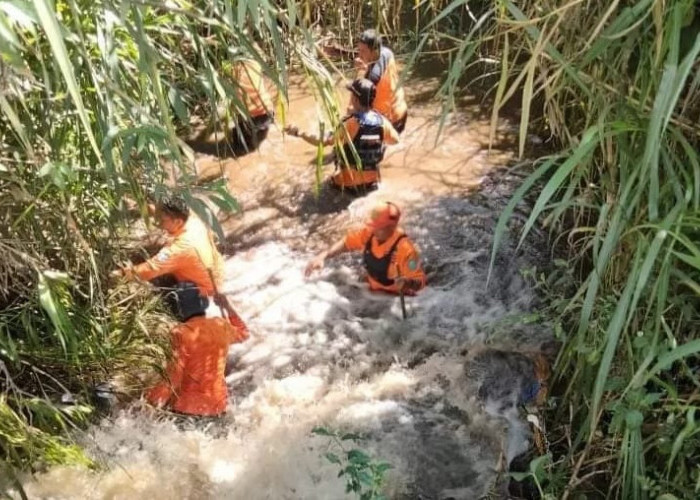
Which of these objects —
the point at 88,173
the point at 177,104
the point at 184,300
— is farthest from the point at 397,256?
the point at 177,104

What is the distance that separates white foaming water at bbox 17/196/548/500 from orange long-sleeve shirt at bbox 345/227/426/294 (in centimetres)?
10

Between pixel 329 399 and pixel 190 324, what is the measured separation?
806mm

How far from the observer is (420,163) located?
574 cm

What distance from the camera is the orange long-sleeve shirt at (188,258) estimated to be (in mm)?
3684

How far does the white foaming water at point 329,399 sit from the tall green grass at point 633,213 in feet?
3.64

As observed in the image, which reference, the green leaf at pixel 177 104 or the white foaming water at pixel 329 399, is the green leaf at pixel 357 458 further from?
the green leaf at pixel 177 104

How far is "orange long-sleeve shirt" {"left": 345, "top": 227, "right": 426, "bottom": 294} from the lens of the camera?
4.33 metres

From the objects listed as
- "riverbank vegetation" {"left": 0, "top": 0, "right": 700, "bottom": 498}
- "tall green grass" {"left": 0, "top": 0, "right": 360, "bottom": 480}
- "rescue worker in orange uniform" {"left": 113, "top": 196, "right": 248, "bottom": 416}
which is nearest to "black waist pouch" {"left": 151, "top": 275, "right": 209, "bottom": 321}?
"rescue worker in orange uniform" {"left": 113, "top": 196, "right": 248, "bottom": 416}

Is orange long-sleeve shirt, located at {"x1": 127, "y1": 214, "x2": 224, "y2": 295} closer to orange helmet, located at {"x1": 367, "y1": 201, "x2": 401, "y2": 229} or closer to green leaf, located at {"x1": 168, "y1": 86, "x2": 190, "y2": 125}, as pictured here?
orange helmet, located at {"x1": 367, "y1": 201, "x2": 401, "y2": 229}

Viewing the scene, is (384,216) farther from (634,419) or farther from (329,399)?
(634,419)

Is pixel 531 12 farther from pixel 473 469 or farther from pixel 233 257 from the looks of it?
pixel 233 257

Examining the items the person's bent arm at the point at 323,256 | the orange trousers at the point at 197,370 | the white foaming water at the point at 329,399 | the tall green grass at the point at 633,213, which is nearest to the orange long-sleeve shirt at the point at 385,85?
the white foaming water at the point at 329,399

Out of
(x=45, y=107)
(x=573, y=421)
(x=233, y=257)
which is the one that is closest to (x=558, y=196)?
(x=573, y=421)

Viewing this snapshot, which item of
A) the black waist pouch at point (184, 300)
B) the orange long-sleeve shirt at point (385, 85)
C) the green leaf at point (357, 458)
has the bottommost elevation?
the black waist pouch at point (184, 300)
